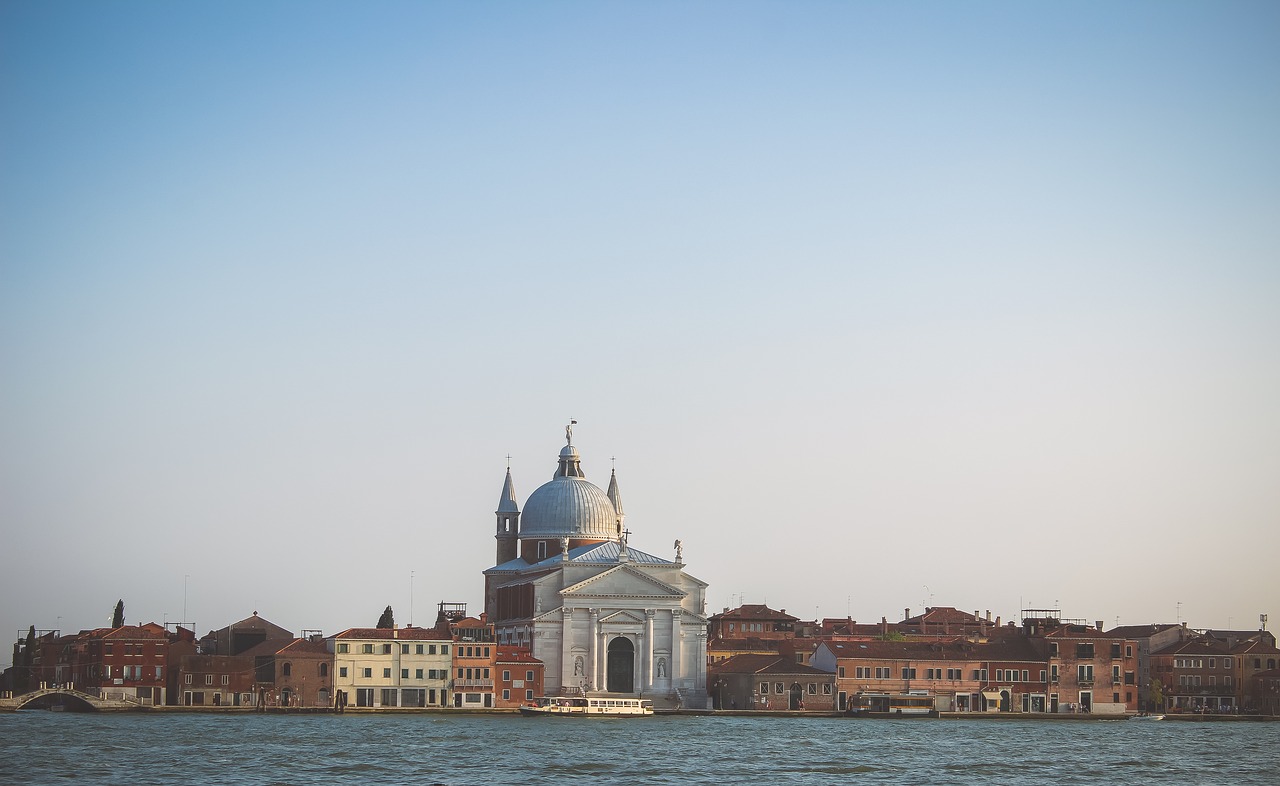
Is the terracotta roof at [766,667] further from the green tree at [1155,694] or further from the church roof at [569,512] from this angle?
the green tree at [1155,694]

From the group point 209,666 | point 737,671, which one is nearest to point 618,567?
point 737,671

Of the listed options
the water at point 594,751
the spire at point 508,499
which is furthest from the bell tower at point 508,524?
the water at point 594,751

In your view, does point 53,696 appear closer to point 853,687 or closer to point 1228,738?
point 853,687

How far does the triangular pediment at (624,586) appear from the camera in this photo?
80.9m

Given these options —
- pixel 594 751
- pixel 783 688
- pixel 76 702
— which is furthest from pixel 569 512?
pixel 594 751

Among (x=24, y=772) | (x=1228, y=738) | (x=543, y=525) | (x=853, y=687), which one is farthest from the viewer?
(x=543, y=525)

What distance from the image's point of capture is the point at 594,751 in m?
53.2

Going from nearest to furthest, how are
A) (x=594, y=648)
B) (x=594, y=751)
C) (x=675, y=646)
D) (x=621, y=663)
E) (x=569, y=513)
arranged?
1. (x=594, y=751)
2. (x=594, y=648)
3. (x=675, y=646)
4. (x=621, y=663)
5. (x=569, y=513)

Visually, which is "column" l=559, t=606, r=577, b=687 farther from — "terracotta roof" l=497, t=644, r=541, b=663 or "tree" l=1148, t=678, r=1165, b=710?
"tree" l=1148, t=678, r=1165, b=710

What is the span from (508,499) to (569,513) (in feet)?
19.8

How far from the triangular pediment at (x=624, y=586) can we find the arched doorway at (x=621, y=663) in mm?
2081

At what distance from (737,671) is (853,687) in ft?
16.5

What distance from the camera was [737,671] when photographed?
80.0 metres

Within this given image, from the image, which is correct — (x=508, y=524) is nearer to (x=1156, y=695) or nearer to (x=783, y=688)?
(x=783, y=688)
